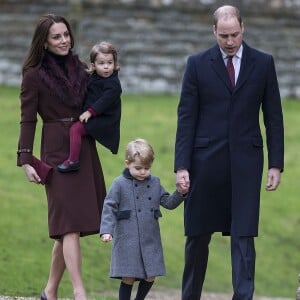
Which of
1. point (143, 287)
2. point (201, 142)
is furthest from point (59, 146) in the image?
point (143, 287)

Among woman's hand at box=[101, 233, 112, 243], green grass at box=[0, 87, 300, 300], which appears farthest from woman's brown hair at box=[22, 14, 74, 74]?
green grass at box=[0, 87, 300, 300]

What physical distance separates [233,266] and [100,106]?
1.43 metres

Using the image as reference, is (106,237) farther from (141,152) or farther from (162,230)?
(162,230)

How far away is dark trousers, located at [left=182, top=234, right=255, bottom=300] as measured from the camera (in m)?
10.1

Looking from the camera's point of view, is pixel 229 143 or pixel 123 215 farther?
pixel 229 143

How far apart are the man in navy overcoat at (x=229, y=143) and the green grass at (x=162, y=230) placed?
2.81m

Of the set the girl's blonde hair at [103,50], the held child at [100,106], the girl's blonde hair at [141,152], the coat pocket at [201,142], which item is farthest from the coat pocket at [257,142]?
the girl's blonde hair at [103,50]

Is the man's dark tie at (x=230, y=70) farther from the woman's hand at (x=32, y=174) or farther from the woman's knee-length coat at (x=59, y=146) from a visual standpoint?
the woman's hand at (x=32, y=174)

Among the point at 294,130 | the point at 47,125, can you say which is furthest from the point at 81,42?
the point at 47,125

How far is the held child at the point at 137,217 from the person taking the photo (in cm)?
998

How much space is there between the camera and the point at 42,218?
16562 mm

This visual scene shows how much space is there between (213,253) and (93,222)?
678cm

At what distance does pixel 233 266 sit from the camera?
1012 cm

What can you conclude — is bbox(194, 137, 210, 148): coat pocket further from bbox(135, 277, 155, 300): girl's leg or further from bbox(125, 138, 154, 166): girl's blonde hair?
bbox(135, 277, 155, 300): girl's leg
